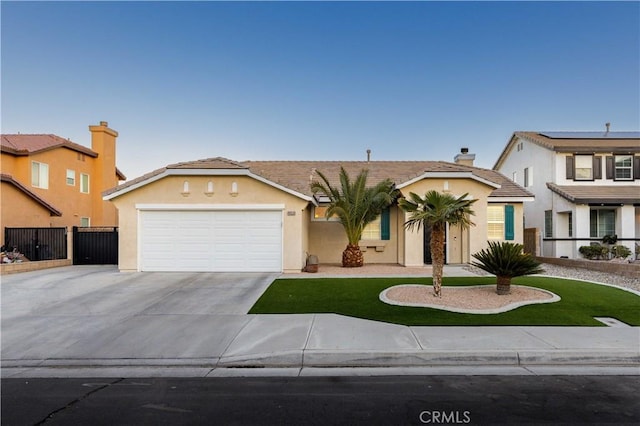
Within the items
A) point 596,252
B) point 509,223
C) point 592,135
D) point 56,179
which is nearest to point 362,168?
point 509,223

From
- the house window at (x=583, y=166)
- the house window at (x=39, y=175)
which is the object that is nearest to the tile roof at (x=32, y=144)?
the house window at (x=39, y=175)

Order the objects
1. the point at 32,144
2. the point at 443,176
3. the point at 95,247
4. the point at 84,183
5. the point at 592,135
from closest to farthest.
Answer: the point at 443,176 → the point at 95,247 → the point at 32,144 → the point at 592,135 → the point at 84,183

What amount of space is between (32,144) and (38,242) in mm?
8336

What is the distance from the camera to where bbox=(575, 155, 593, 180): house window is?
21.7 metres

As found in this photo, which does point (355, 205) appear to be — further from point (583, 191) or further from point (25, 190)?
point (25, 190)

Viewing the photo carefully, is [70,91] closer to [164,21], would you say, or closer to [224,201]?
[164,21]

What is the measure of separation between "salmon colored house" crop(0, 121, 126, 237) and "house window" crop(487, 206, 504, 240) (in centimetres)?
2148

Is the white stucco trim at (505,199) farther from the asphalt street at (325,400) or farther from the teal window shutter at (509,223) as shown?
the asphalt street at (325,400)

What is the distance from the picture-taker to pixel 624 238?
19.4 m

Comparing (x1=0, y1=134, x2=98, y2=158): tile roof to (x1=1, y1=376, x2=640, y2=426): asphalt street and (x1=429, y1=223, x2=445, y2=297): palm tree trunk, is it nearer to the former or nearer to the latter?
(x1=1, y1=376, x2=640, y2=426): asphalt street

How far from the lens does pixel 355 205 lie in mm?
15711

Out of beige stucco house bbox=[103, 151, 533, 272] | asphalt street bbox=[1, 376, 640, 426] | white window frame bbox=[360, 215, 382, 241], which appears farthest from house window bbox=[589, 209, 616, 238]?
asphalt street bbox=[1, 376, 640, 426]

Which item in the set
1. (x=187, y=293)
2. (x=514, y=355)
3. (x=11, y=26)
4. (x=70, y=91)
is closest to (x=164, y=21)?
(x=11, y=26)

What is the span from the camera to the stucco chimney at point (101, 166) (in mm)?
26156
